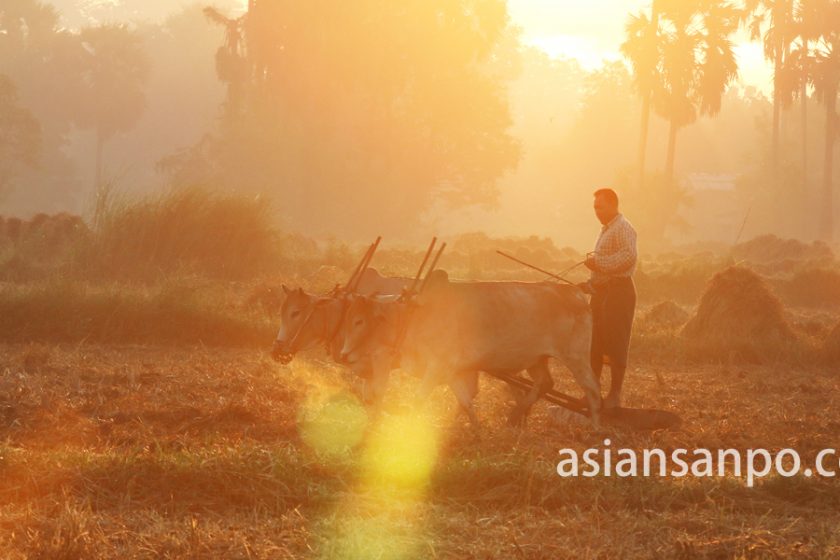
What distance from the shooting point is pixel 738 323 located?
1673 cm

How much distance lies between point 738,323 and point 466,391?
8354 mm

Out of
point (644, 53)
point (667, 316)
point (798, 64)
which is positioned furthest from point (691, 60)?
point (667, 316)

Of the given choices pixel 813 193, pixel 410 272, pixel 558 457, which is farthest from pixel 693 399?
pixel 813 193

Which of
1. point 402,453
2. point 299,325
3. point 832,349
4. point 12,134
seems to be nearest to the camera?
point 402,453

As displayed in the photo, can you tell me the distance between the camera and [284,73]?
1845 inches

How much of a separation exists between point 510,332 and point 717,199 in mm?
62744

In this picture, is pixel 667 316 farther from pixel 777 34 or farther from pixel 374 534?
pixel 777 34

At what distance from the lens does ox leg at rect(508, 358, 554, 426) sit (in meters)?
9.91

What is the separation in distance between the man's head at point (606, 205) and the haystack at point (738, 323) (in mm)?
5889

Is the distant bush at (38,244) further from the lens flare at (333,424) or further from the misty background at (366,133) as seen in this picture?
the lens flare at (333,424)

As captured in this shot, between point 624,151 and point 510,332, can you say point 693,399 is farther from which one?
point 624,151

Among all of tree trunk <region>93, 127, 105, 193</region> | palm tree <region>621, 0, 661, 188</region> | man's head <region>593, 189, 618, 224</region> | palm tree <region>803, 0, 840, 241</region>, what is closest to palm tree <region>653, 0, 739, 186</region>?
palm tree <region>621, 0, 661, 188</region>

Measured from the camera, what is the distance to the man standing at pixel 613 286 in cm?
1012

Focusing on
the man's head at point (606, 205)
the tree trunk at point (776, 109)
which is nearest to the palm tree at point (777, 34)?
the tree trunk at point (776, 109)
